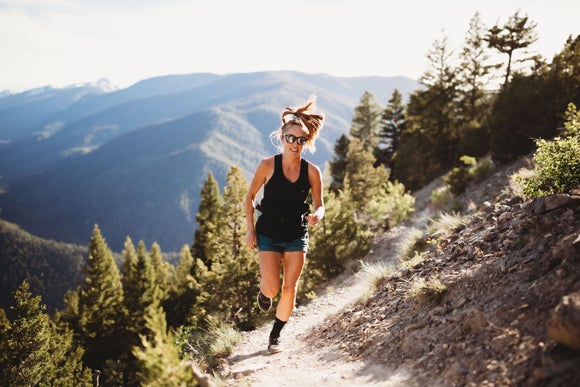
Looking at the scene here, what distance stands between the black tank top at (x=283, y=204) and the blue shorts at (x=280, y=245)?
0.06 meters

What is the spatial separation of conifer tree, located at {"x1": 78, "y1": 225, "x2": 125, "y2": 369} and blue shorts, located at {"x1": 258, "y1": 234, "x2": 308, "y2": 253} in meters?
29.7

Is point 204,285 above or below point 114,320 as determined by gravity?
above

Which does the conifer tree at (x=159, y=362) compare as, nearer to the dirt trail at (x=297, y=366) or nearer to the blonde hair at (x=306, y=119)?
the dirt trail at (x=297, y=366)

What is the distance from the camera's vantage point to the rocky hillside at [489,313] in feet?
8.64

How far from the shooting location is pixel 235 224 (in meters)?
16.1

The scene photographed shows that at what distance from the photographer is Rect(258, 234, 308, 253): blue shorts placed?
4.78m

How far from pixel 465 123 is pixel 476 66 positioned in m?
4.29

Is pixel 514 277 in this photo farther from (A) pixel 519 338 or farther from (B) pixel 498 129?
(B) pixel 498 129

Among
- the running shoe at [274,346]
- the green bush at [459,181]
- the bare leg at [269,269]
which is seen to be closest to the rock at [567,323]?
the bare leg at [269,269]

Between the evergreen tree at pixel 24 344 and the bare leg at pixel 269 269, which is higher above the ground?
the bare leg at pixel 269 269

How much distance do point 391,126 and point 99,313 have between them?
3187cm

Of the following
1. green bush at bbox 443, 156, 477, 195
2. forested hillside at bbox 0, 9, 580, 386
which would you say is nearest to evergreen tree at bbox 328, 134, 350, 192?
forested hillside at bbox 0, 9, 580, 386

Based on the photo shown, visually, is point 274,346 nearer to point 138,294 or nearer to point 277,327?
point 277,327

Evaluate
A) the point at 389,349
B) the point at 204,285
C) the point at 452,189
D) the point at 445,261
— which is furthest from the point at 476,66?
the point at 389,349
